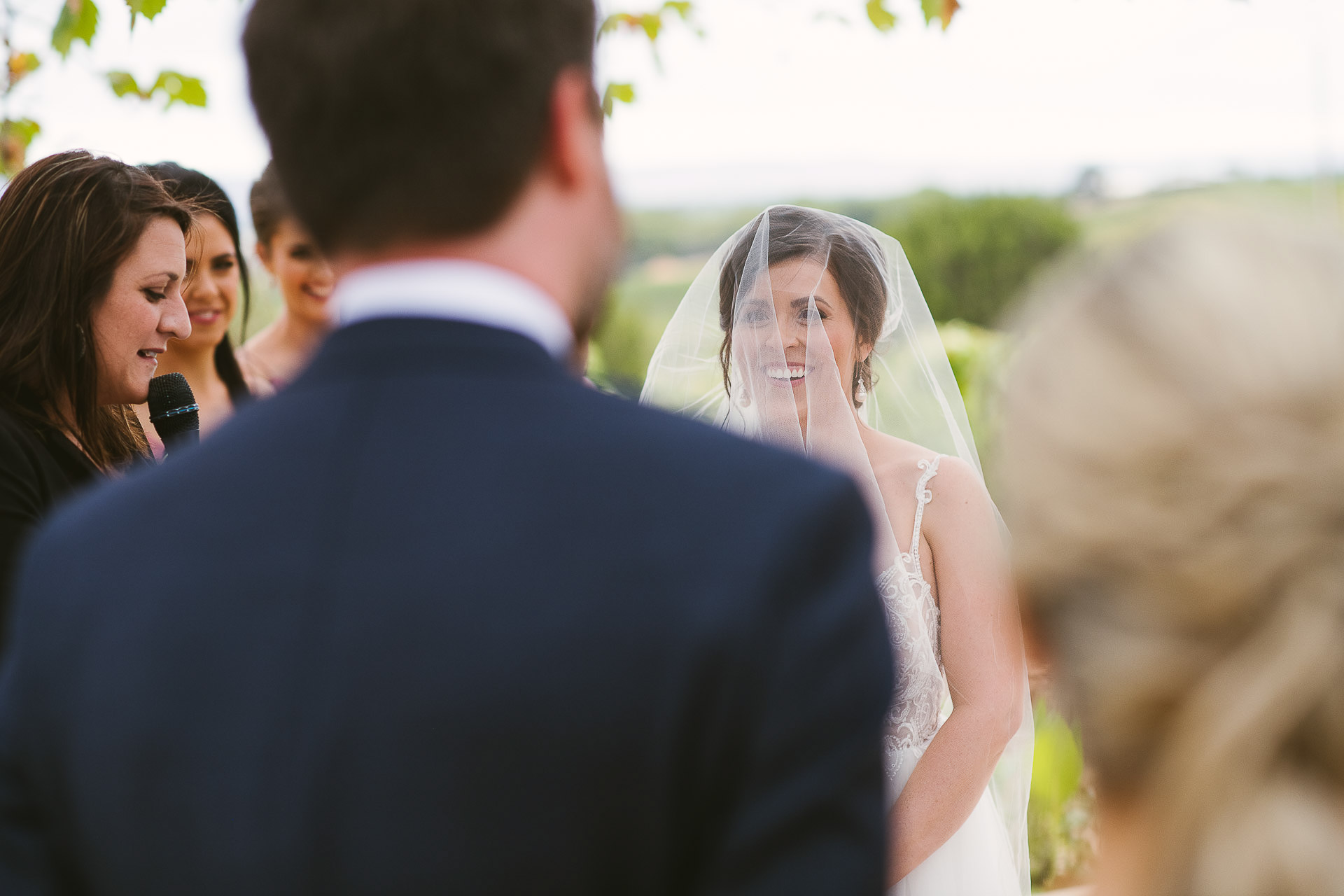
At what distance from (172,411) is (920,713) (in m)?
2.36

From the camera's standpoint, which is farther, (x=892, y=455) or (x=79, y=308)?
(x=892, y=455)

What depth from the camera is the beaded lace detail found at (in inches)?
127

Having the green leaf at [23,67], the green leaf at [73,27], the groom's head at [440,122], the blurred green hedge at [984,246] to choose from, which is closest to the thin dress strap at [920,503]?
the groom's head at [440,122]

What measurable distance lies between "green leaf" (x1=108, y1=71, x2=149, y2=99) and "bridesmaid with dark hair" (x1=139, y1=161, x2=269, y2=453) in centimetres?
37

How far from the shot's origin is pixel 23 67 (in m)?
4.20

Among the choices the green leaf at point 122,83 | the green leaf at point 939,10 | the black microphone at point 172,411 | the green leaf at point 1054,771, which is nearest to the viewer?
the green leaf at point 939,10

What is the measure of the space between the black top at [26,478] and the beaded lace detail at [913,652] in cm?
216

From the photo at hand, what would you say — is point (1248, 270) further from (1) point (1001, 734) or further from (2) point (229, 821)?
(1) point (1001, 734)

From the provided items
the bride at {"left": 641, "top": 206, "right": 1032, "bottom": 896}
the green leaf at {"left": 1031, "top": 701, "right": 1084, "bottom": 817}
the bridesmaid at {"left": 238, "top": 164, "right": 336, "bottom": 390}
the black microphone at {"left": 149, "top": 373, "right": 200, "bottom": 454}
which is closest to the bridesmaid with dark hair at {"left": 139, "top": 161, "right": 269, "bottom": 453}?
the bridesmaid at {"left": 238, "top": 164, "right": 336, "bottom": 390}

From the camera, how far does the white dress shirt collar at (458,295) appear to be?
1072mm

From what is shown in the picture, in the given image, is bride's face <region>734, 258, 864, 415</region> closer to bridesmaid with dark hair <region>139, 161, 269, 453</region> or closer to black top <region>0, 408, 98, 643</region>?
black top <region>0, 408, 98, 643</region>

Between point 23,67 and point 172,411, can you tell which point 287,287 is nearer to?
point 23,67

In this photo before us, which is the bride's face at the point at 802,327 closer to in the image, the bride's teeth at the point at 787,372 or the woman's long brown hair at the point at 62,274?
the bride's teeth at the point at 787,372

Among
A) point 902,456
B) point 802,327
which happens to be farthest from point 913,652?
point 802,327
